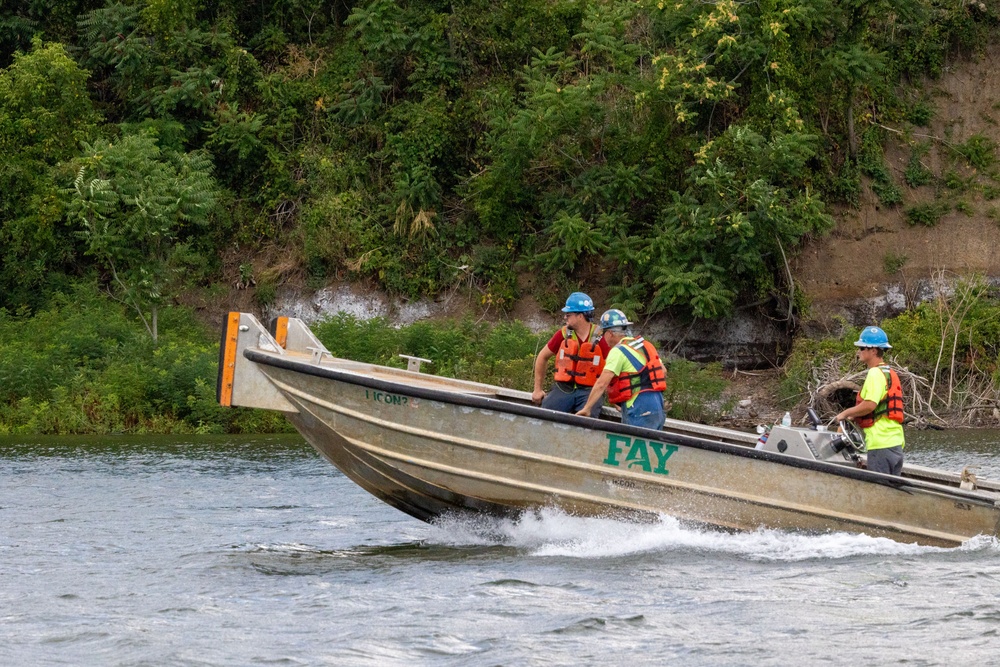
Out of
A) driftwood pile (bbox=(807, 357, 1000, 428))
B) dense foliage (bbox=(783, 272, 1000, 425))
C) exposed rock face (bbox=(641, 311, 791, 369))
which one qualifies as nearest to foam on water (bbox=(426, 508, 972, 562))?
driftwood pile (bbox=(807, 357, 1000, 428))

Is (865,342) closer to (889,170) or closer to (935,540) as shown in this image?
(935,540)

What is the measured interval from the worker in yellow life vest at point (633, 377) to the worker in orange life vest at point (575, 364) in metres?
0.23

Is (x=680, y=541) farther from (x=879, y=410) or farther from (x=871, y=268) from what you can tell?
(x=871, y=268)

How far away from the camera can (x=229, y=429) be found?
19.1 meters

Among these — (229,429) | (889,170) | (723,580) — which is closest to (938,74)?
(889,170)

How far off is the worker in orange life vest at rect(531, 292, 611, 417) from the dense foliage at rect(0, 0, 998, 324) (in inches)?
428

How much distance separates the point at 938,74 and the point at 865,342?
1701 centimetres

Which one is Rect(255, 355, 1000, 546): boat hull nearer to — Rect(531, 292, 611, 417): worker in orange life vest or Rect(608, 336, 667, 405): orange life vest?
Rect(608, 336, 667, 405): orange life vest

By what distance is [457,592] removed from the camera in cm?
901

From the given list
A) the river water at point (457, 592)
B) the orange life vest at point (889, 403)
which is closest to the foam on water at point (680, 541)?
the river water at point (457, 592)

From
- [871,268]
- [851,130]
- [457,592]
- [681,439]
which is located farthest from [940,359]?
[457,592]

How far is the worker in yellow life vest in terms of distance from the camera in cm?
1013

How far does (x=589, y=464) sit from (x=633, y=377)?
2.72 ft

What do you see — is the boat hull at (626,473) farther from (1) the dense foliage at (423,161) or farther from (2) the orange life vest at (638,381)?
(1) the dense foliage at (423,161)
